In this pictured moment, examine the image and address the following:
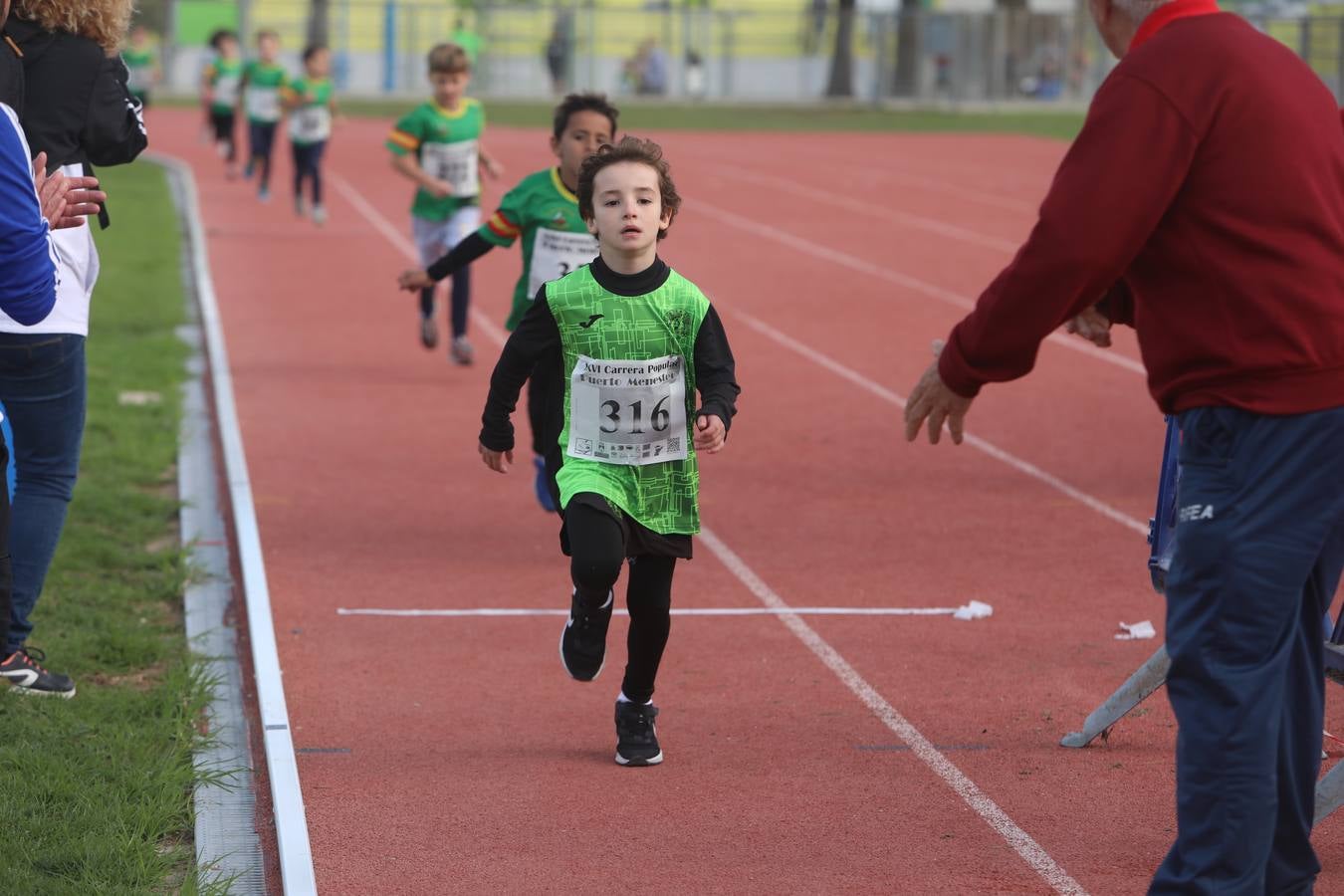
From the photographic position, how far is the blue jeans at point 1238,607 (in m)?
3.40

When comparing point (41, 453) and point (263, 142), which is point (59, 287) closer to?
point (41, 453)

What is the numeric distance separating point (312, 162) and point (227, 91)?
21.6ft

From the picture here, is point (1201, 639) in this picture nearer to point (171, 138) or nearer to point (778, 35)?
point (171, 138)

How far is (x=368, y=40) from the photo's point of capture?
2309 inches

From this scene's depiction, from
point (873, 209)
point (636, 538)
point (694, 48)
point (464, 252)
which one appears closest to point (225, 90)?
point (873, 209)

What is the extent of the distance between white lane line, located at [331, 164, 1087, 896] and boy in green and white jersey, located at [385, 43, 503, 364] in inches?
184

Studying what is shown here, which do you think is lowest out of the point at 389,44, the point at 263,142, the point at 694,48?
the point at 263,142

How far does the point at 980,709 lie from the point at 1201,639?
253cm

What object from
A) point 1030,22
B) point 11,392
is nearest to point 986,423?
point 11,392

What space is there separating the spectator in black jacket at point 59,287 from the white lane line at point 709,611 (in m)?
1.53

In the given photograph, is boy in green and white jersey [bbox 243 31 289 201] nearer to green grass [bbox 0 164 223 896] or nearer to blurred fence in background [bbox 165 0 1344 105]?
green grass [bbox 0 164 223 896]

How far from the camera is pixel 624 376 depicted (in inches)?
203

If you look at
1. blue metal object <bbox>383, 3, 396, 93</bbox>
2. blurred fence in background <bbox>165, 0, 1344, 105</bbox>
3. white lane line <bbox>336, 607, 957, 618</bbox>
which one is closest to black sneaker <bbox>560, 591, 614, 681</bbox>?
white lane line <bbox>336, 607, 957, 618</bbox>

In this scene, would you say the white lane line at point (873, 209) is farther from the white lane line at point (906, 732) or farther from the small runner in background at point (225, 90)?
the white lane line at point (906, 732)
